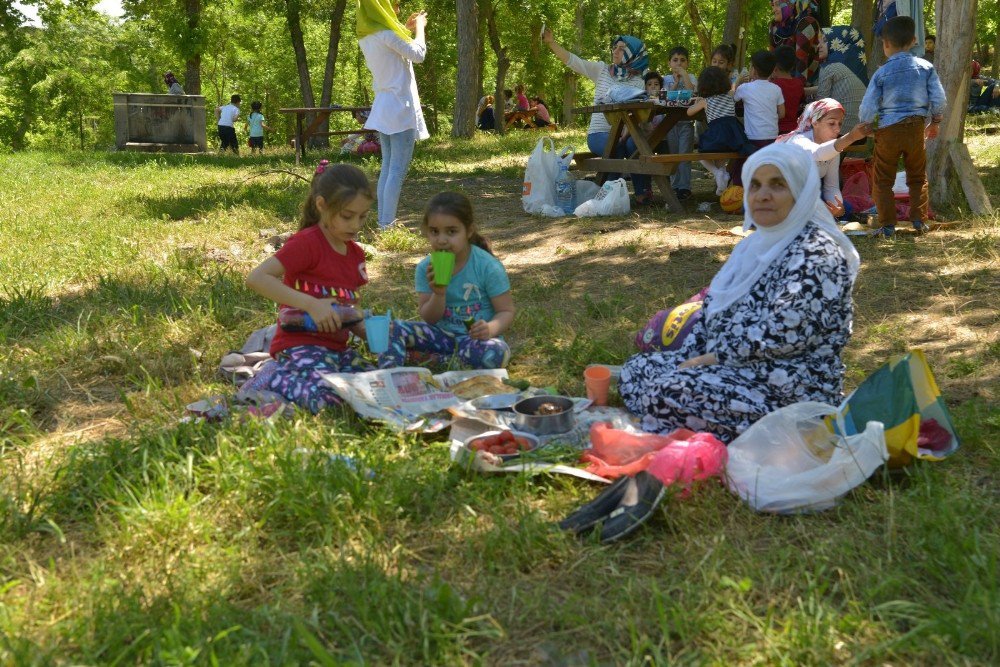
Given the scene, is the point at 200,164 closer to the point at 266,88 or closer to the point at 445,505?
the point at 445,505

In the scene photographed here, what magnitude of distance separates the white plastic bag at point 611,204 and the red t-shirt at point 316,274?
14.5 ft

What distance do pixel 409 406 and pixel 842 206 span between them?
4826mm

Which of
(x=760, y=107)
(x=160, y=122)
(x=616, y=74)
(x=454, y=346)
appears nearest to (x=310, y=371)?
(x=454, y=346)

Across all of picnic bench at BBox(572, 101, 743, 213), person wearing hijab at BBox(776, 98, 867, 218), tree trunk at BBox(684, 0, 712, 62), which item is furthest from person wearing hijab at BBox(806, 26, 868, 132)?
tree trunk at BBox(684, 0, 712, 62)

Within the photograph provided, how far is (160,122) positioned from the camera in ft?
59.4

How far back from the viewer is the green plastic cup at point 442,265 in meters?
3.84

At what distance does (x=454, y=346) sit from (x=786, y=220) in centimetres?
166

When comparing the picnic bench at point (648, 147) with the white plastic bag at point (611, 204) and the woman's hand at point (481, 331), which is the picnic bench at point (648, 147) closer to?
the white plastic bag at point (611, 204)

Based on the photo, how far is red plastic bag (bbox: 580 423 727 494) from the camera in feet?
8.90

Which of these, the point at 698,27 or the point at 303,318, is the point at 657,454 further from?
the point at 698,27

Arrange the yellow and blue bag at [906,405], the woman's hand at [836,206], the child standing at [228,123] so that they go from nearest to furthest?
1. the yellow and blue bag at [906,405]
2. the woman's hand at [836,206]
3. the child standing at [228,123]

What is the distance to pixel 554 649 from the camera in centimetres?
204

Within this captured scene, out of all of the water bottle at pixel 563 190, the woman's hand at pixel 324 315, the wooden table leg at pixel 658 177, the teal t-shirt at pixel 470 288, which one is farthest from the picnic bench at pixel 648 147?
the woman's hand at pixel 324 315

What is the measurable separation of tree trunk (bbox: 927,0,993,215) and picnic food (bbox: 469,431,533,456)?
17.3ft
